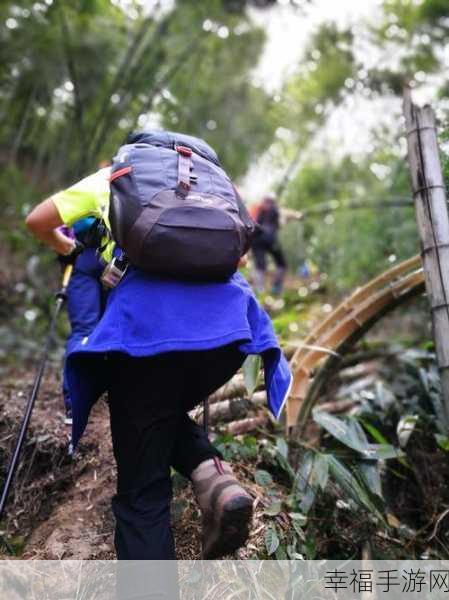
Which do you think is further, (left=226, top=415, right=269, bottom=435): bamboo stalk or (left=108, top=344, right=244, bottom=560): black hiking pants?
(left=226, top=415, right=269, bottom=435): bamboo stalk

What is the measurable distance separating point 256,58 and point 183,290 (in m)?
11.8

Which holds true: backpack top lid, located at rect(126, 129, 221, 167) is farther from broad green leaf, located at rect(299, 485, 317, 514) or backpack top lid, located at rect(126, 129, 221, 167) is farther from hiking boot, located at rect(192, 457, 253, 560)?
broad green leaf, located at rect(299, 485, 317, 514)

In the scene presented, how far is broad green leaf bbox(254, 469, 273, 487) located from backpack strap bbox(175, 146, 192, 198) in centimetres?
157

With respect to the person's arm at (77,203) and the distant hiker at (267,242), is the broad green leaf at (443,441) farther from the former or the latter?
the distant hiker at (267,242)

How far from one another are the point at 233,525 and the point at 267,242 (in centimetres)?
693

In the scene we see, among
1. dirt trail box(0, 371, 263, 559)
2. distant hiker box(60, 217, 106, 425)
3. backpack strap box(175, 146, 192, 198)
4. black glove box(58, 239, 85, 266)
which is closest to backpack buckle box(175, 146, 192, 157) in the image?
backpack strap box(175, 146, 192, 198)

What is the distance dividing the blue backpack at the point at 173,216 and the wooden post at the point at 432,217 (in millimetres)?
1233

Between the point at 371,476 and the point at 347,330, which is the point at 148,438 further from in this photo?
the point at 347,330

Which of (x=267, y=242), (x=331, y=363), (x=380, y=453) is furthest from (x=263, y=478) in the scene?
(x=267, y=242)

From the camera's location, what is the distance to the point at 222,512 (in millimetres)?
1579

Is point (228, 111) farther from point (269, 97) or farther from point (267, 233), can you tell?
point (267, 233)

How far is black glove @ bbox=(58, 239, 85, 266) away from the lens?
2873 mm

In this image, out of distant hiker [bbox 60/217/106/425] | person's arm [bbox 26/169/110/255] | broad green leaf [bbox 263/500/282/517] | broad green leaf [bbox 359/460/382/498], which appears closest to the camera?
person's arm [bbox 26/169/110/255]

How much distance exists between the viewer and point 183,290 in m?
1.73
